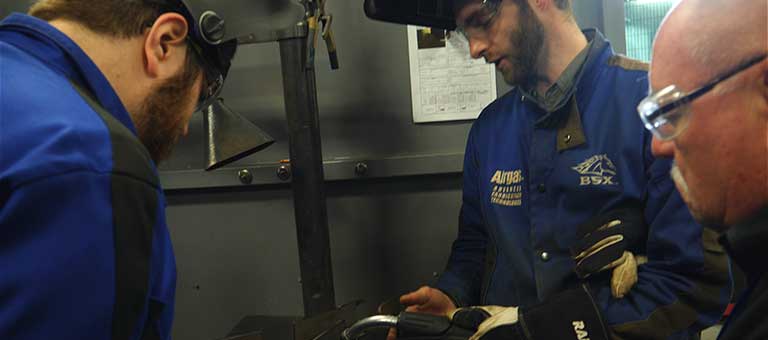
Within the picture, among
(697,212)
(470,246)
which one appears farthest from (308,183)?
(697,212)

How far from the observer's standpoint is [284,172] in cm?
173

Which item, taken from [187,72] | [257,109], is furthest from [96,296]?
[257,109]

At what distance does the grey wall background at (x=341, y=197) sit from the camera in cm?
171

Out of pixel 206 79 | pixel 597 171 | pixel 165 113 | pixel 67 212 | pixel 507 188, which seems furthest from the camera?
pixel 507 188

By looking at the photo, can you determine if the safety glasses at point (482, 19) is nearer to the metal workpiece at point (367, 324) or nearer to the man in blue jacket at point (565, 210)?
the man in blue jacket at point (565, 210)

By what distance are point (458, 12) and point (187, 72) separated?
2.26 ft

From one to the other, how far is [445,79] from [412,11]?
31cm

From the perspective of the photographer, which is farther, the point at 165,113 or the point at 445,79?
the point at 445,79

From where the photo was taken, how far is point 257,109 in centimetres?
175

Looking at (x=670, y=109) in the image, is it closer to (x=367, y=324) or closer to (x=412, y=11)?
(x=367, y=324)

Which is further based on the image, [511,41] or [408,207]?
[408,207]

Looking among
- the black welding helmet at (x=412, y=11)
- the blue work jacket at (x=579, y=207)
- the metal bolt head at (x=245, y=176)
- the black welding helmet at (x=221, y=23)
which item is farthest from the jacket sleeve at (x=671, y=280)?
the metal bolt head at (x=245, y=176)

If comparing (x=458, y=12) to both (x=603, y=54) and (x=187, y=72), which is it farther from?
Answer: (x=187, y=72)

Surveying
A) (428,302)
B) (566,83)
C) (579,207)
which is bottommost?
(428,302)
